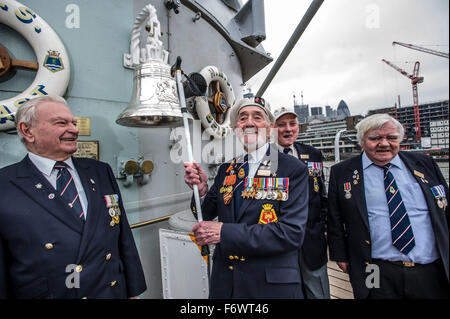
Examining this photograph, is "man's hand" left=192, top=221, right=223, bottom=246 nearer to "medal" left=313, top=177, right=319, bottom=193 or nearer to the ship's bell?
the ship's bell

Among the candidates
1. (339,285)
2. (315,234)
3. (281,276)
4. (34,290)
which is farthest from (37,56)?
(339,285)

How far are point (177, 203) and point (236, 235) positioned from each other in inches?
77.1

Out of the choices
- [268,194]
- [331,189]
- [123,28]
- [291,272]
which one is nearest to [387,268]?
[331,189]

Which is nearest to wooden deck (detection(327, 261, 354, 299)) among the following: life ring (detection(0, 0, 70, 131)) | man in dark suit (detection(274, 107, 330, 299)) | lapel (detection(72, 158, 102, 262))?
man in dark suit (detection(274, 107, 330, 299))

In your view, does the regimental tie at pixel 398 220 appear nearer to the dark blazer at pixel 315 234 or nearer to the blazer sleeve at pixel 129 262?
the dark blazer at pixel 315 234

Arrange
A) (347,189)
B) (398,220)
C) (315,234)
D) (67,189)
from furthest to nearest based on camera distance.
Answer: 1. (315,234)
2. (347,189)
3. (398,220)
4. (67,189)

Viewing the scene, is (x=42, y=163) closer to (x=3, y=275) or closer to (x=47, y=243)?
(x=47, y=243)

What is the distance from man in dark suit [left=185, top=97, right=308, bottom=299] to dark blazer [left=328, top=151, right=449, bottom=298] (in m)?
0.61

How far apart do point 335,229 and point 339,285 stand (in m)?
1.84

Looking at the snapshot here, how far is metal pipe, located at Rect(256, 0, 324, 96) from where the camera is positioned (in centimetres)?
300

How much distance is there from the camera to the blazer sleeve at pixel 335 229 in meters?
1.77

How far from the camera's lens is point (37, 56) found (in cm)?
180
